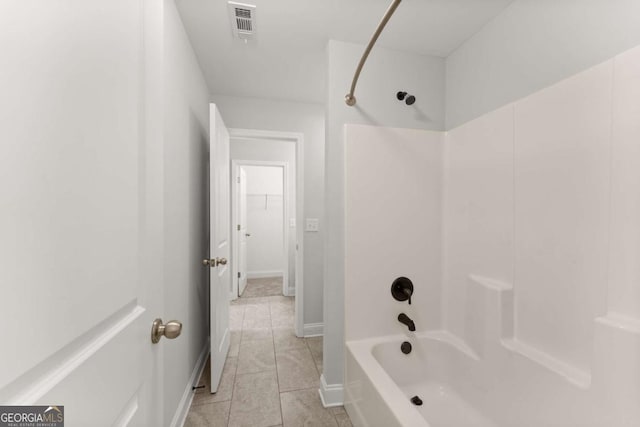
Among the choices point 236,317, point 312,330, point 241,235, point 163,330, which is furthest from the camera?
point 241,235

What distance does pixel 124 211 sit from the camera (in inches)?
21.6

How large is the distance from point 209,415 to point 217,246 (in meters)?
1.06

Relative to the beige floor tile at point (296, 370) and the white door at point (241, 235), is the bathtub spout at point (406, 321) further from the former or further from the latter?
the white door at point (241, 235)

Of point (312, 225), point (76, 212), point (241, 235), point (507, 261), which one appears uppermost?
point (76, 212)

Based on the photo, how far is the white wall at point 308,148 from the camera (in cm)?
250

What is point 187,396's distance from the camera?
1.60 m

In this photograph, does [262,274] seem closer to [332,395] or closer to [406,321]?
[332,395]

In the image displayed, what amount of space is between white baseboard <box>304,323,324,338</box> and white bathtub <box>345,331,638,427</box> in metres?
1.00

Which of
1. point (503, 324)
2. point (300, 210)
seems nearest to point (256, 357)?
point (300, 210)

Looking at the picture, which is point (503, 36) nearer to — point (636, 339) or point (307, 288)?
point (636, 339)

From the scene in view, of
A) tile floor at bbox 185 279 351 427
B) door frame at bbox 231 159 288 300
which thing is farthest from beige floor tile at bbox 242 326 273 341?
door frame at bbox 231 159 288 300

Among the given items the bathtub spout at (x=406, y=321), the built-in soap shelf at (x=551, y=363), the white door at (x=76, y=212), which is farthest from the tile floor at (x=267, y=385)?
the white door at (x=76, y=212)

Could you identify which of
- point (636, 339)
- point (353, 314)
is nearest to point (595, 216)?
point (636, 339)

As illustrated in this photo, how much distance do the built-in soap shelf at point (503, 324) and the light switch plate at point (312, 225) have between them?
4.87ft
